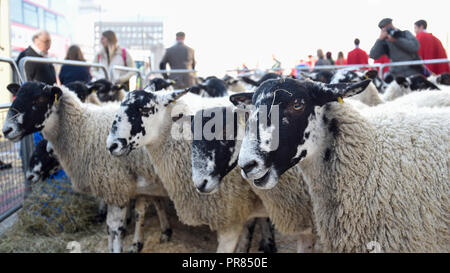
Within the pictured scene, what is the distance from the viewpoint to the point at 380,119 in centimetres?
215

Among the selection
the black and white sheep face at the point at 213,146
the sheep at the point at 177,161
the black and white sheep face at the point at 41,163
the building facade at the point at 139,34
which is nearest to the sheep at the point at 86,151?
the black and white sheep face at the point at 41,163

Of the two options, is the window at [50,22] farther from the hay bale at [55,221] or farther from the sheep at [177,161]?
the sheep at [177,161]

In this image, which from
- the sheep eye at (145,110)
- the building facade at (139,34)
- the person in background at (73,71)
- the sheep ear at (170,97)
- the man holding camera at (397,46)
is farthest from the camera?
the building facade at (139,34)

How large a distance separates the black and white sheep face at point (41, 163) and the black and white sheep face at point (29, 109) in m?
0.53

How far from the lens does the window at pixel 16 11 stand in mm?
10220

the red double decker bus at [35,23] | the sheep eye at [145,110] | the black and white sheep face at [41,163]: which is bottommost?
the black and white sheep face at [41,163]

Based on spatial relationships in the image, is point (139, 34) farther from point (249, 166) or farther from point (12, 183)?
point (249, 166)

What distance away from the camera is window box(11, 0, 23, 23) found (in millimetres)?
10220

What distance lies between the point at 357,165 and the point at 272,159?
49 cm

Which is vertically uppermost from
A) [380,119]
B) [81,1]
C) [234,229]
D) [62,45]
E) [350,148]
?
[81,1]

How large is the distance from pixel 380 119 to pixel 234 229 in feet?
4.87
